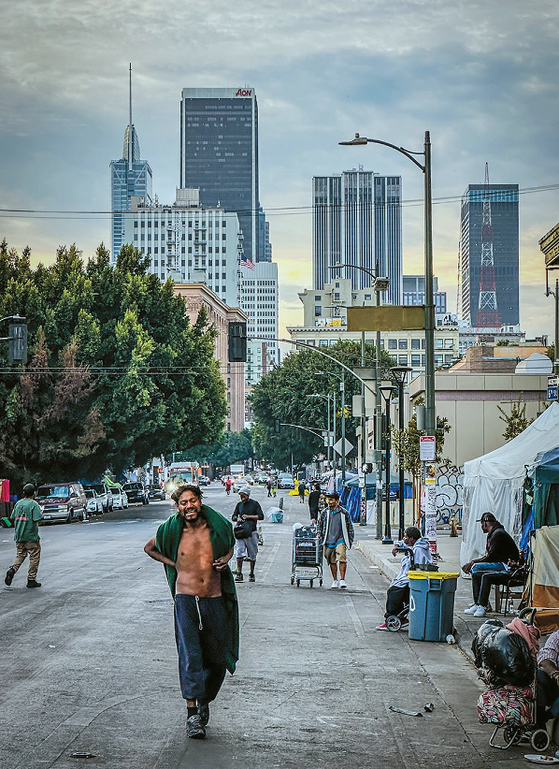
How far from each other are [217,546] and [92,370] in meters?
48.9

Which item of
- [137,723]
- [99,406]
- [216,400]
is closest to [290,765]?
[137,723]

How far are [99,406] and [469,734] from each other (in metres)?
48.2

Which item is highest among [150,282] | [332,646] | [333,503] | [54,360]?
[150,282]

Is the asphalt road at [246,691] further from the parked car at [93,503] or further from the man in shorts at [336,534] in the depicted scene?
the parked car at [93,503]

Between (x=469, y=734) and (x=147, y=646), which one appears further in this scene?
(x=147, y=646)

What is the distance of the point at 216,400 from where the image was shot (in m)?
66.1

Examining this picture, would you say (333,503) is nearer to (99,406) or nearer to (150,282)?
(99,406)

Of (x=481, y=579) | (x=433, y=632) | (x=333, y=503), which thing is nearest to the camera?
(x=433, y=632)

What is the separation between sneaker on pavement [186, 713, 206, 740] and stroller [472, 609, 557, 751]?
2206 millimetres

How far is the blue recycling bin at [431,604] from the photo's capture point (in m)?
13.6

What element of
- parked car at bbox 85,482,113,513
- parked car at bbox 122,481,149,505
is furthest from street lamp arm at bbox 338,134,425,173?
parked car at bbox 122,481,149,505

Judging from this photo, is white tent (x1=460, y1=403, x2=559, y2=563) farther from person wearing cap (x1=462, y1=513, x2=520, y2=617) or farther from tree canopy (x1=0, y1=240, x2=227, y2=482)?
tree canopy (x1=0, y1=240, x2=227, y2=482)

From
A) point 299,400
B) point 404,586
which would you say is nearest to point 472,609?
point 404,586

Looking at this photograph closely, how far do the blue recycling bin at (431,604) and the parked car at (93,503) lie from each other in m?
44.9
